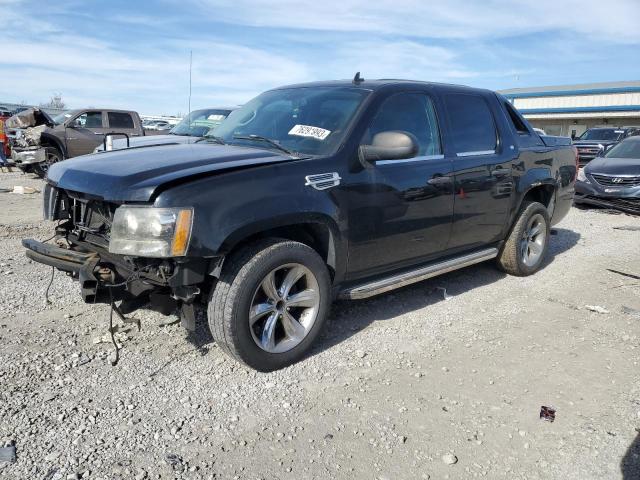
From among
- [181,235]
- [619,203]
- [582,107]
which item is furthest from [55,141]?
[582,107]

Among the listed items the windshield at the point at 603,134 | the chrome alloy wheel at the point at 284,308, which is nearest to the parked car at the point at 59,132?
the chrome alloy wheel at the point at 284,308

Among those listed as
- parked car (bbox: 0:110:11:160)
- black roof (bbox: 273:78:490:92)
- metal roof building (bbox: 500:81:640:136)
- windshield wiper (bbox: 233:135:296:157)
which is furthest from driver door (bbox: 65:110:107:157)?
metal roof building (bbox: 500:81:640:136)

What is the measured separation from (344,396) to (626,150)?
1118cm

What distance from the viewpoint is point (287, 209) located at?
3.25m

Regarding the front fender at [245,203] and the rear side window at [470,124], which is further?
the rear side window at [470,124]

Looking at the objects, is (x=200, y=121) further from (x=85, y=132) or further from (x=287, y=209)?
A: (x=287, y=209)

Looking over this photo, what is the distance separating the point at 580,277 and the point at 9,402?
5451 millimetres

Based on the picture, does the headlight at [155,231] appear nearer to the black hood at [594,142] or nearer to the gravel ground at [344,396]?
the gravel ground at [344,396]

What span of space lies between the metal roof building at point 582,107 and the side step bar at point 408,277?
113 ft

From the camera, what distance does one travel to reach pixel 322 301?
11.8ft

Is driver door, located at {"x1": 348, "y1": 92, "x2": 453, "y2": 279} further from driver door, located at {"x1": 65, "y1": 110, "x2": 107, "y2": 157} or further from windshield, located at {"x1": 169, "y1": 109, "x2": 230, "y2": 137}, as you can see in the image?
driver door, located at {"x1": 65, "y1": 110, "x2": 107, "y2": 157}

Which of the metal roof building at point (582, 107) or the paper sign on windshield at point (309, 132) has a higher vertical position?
the metal roof building at point (582, 107)

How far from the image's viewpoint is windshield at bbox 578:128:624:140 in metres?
18.5

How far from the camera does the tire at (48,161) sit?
42.4 ft
